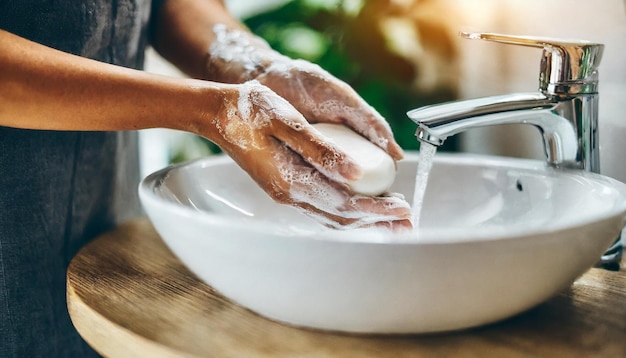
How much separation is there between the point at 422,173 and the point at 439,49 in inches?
15.2

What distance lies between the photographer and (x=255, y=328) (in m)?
0.47

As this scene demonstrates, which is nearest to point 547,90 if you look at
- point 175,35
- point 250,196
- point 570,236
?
point 570,236

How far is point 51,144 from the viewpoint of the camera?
0.64 metres

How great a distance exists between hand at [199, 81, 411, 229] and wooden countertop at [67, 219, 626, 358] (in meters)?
0.12

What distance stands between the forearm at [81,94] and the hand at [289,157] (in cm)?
3

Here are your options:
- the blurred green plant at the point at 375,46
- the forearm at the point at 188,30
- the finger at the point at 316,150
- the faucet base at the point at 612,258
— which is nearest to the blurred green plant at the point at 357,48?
the blurred green plant at the point at 375,46

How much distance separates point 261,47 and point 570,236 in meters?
0.45

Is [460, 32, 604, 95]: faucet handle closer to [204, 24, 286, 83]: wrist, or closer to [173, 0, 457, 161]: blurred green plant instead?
[204, 24, 286, 83]: wrist

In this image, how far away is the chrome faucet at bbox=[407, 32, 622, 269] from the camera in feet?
1.92

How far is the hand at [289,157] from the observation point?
1.71ft

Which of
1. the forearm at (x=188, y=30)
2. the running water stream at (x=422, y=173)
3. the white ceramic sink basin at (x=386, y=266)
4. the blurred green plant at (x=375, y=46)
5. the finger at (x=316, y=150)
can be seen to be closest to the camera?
the white ceramic sink basin at (x=386, y=266)

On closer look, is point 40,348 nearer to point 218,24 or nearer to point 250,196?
point 250,196

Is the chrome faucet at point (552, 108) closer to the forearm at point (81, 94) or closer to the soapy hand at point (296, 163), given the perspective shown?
the soapy hand at point (296, 163)

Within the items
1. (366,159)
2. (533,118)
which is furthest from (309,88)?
(533,118)
